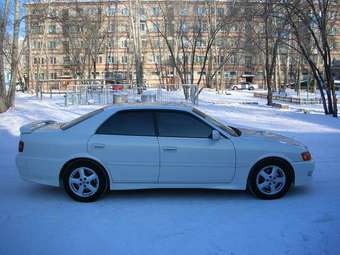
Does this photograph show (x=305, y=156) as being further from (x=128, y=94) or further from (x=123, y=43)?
(x=123, y=43)

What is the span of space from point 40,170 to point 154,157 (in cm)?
161

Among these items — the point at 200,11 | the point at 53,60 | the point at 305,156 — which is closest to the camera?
the point at 305,156

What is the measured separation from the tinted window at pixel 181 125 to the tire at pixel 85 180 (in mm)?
1040

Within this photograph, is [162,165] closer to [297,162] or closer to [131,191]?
[131,191]

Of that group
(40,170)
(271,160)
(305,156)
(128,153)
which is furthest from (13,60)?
(305,156)

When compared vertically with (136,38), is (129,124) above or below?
below

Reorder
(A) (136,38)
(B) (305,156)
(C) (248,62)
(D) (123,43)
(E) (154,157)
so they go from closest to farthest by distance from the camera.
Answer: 1. (E) (154,157)
2. (B) (305,156)
3. (A) (136,38)
4. (C) (248,62)
5. (D) (123,43)

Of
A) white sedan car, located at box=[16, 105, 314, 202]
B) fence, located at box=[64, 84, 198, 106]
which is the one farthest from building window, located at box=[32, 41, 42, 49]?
white sedan car, located at box=[16, 105, 314, 202]

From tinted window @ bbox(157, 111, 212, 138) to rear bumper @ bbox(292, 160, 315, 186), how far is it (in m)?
1.34

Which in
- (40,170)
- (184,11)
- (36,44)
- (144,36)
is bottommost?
(40,170)

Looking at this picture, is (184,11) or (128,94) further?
(184,11)

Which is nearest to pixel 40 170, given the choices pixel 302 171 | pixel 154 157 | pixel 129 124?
pixel 129 124

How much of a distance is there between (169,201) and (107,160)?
104 centimetres

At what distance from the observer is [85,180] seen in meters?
5.71
